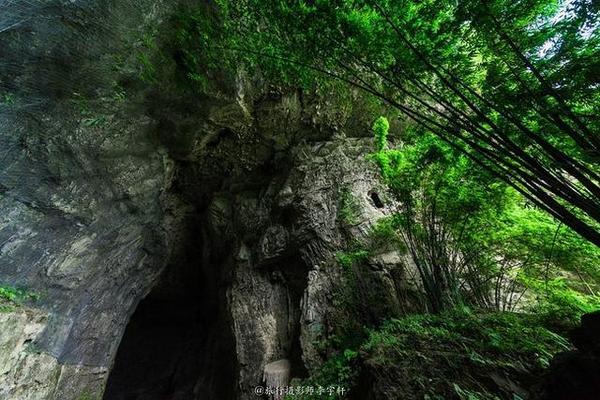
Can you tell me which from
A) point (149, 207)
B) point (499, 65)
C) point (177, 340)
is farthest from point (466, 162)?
point (177, 340)

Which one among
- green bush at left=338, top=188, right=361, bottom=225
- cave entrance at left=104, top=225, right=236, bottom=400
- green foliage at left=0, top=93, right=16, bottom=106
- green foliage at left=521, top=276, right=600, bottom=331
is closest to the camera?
green foliage at left=521, top=276, right=600, bottom=331

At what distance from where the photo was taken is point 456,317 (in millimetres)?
3656

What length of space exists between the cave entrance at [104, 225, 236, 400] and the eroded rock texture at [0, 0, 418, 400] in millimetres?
103

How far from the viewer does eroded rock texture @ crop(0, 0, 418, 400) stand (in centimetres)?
488


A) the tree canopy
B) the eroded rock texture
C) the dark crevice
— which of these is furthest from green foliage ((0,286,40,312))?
the dark crevice

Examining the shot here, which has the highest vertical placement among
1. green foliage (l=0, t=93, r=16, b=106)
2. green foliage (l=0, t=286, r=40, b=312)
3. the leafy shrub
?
green foliage (l=0, t=93, r=16, b=106)

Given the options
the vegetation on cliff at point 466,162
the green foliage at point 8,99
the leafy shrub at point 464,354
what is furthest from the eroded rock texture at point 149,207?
the leafy shrub at point 464,354

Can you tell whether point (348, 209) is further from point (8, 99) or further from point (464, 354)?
point (8, 99)

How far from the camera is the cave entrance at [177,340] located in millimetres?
8664

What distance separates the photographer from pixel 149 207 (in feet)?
24.3

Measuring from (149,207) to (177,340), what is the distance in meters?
6.51

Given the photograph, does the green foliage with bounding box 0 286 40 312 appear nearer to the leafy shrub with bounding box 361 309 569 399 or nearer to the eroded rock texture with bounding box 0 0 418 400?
the eroded rock texture with bounding box 0 0 418 400

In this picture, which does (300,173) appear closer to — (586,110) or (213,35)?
(213,35)

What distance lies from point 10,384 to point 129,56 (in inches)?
227
